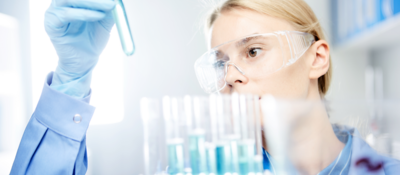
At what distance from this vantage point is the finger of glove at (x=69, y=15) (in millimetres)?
843

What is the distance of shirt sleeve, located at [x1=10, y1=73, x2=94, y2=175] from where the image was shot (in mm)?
821

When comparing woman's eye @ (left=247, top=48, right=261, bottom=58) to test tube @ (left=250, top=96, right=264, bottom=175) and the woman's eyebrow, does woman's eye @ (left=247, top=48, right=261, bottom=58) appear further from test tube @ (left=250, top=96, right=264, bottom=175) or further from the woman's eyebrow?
test tube @ (left=250, top=96, right=264, bottom=175)

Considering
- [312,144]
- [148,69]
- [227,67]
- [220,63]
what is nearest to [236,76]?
[227,67]

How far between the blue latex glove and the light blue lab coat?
0.33 feet

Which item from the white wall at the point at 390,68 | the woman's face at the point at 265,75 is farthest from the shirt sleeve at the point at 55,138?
the white wall at the point at 390,68

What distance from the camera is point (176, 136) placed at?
0.57 metres

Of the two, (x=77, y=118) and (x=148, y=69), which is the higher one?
(x=148, y=69)

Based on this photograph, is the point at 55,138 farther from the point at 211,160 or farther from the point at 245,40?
the point at 245,40

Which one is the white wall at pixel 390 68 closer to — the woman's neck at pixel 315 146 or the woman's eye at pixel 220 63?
the woman's neck at pixel 315 146

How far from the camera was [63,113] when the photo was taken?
871 mm

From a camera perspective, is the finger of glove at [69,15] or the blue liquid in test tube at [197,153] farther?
the finger of glove at [69,15]

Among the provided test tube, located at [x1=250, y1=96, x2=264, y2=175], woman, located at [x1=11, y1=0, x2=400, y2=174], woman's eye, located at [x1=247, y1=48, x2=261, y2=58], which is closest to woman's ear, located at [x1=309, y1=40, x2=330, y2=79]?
woman, located at [x1=11, y1=0, x2=400, y2=174]

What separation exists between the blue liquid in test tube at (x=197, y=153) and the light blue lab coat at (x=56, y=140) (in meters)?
0.48

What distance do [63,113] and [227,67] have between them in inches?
23.5
